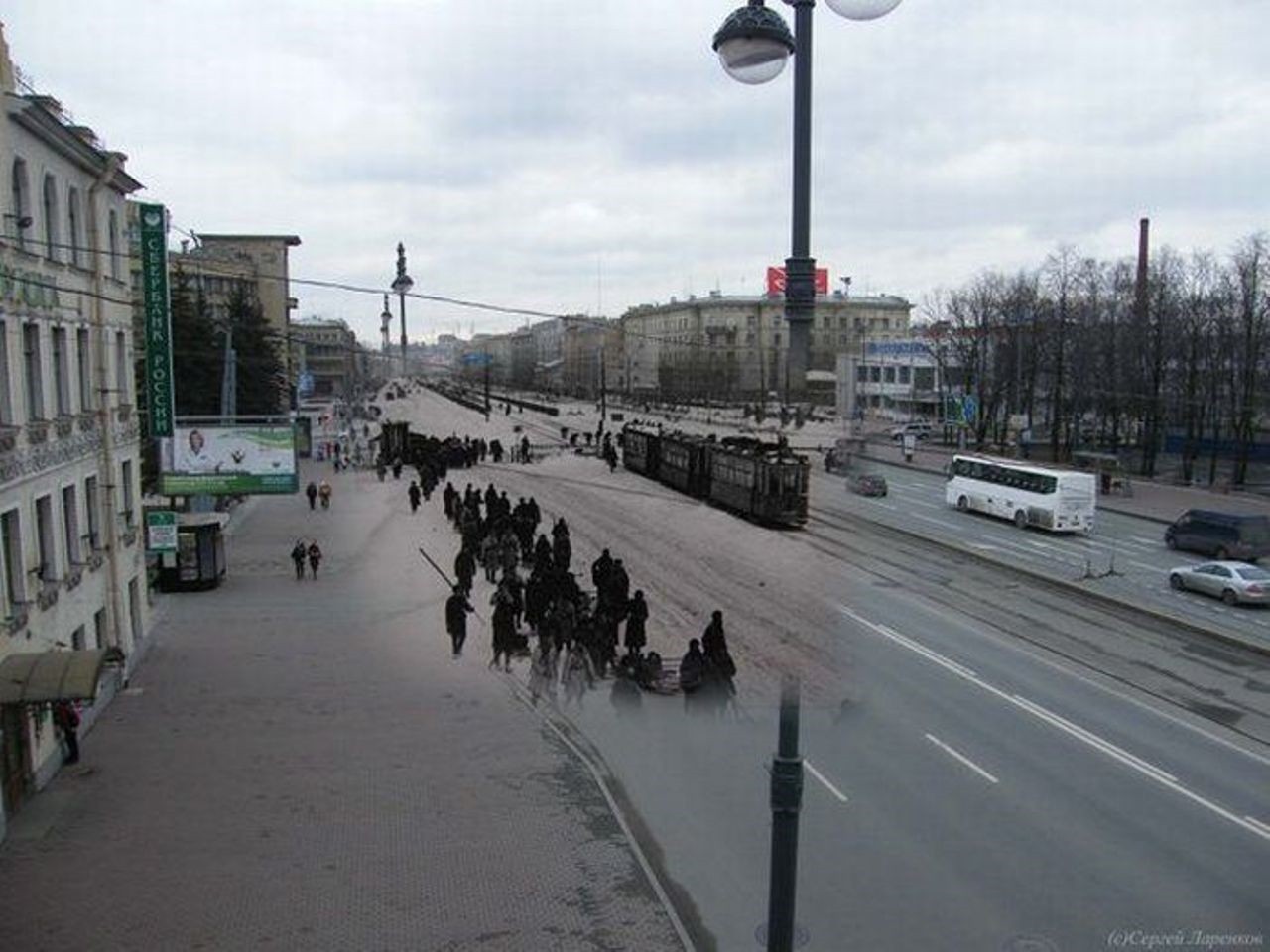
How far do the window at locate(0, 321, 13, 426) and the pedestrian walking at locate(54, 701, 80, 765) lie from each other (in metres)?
3.68

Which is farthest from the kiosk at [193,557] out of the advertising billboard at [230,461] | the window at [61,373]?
the window at [61,373]

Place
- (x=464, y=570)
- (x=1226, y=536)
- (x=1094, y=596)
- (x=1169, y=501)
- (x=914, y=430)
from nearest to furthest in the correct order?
1. (x=464, y=570)
2. (x=1094, y=596)
3. (x=1226, y=536)
4. (x=1169, y=501)
5. (x=914, y=430)

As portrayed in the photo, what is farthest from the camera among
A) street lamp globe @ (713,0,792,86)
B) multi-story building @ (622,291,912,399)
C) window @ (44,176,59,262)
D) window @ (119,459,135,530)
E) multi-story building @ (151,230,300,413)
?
multi-story building @ (151,230,300,413)

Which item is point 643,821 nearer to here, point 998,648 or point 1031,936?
point 1031,936

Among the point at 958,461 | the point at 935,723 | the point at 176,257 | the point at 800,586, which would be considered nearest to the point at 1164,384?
the point at 958,461

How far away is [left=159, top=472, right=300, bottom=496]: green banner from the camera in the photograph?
950 inches

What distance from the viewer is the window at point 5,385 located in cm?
1341

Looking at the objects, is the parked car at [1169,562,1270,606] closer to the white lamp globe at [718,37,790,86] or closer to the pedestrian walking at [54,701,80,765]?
the pedestrian walking at [54,701,80,765]

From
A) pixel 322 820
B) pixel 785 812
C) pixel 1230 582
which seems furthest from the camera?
pixel 1230 582

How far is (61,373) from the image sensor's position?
1608 cm

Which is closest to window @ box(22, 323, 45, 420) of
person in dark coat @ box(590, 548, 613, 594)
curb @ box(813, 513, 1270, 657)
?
person in dark coat @ box(590, 548, 613, 594)

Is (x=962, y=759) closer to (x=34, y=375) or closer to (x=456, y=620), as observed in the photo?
(x=456, y=620)

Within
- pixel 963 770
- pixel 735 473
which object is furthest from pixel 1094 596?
pixel 735 473

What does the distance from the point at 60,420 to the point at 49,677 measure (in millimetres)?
5509
